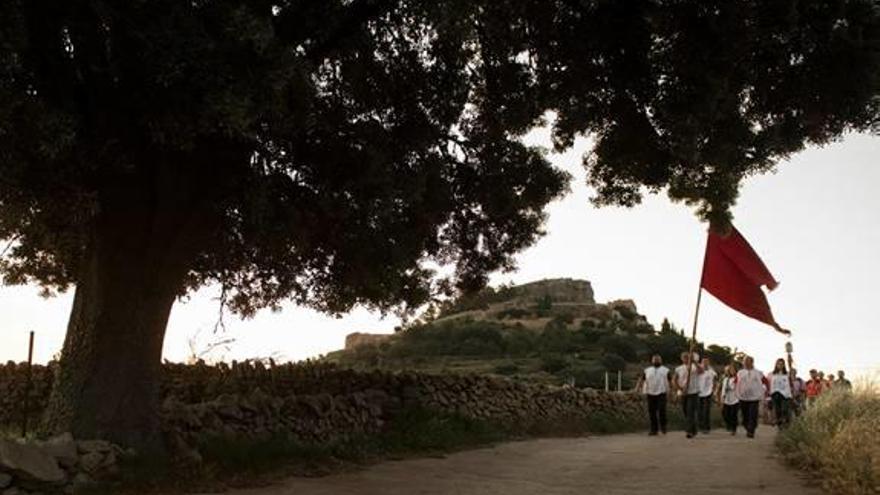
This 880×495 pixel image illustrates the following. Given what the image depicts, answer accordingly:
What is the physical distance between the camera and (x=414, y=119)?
1309 cm

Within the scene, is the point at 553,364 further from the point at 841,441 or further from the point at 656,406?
the point at 841,441

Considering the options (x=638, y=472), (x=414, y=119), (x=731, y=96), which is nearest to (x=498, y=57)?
(x=414, y=119)

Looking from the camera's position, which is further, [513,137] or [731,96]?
[513,137]

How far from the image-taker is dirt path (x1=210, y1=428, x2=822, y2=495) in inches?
Answer: 381

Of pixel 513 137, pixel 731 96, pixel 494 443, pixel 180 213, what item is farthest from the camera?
pixel 494 443

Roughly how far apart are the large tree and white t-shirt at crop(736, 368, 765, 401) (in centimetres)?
659

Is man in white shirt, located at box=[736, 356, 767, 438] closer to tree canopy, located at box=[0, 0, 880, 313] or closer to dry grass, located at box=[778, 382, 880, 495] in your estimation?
dry grass, located at box=[778, 382, 880, 495]

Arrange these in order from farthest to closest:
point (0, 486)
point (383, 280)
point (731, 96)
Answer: point (383, 280) → point (731, 96) → point (0, 486)

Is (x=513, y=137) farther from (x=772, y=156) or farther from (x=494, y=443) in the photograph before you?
(x=494, y=443)

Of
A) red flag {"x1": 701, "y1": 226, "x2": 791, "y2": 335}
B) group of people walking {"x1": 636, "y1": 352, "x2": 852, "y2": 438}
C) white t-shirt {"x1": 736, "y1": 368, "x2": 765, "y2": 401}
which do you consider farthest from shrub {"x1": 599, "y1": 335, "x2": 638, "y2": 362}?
red flag {"x1": 701, "y1": 226, "x2": 791, "y2": 335}

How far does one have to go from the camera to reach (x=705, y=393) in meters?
19.6

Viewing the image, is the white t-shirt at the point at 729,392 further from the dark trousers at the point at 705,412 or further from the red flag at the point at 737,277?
the red flag at the point at 737,277

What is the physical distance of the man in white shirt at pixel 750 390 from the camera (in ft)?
58.7

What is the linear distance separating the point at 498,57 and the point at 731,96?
3750 millimetres
